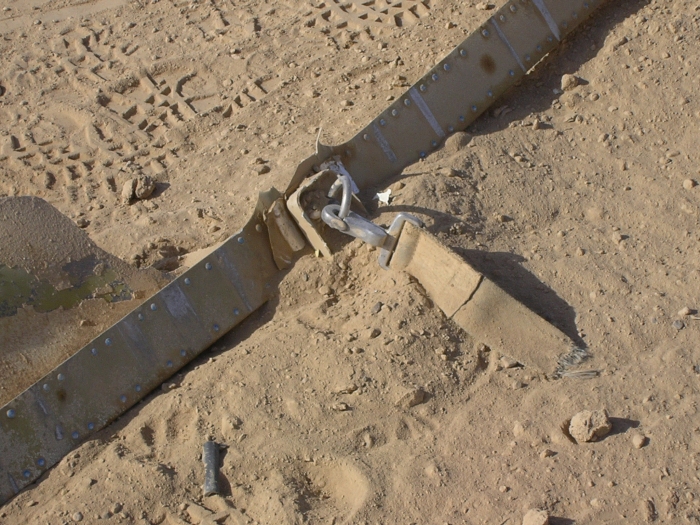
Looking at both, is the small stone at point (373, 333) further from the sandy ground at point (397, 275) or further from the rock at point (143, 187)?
the rock at point (143, 187)

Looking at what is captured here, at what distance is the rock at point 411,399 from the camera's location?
3.02 metres

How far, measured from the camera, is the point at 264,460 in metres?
2.95

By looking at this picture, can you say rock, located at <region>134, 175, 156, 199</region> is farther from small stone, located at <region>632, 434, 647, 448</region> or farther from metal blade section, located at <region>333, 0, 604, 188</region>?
small stone, located at <region>632, 434, 647, 448</region>

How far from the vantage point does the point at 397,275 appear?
3.47 m

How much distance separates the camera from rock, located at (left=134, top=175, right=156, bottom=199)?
4594 mm

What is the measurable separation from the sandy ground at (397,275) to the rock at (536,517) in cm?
5

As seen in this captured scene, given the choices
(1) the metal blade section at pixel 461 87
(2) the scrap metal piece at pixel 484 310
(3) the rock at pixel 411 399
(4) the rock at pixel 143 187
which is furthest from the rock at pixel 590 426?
(4) the rock at pixel 143 187

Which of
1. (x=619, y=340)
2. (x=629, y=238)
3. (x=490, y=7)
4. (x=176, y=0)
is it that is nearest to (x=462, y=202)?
(x=629, y=238)

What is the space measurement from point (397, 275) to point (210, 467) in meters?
1.18

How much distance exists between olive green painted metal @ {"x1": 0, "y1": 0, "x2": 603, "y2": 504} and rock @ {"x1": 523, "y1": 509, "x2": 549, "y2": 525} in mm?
1638

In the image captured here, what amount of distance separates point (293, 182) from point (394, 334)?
95cm

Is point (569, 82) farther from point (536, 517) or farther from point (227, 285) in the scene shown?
point (536, 517)

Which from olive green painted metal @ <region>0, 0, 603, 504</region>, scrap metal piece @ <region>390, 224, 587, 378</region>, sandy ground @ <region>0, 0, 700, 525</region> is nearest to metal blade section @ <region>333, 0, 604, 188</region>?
olive green painted metal @ <region>0, 0, 603, 504</region>

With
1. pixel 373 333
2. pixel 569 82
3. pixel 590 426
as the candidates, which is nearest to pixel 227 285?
pixel 373 333
